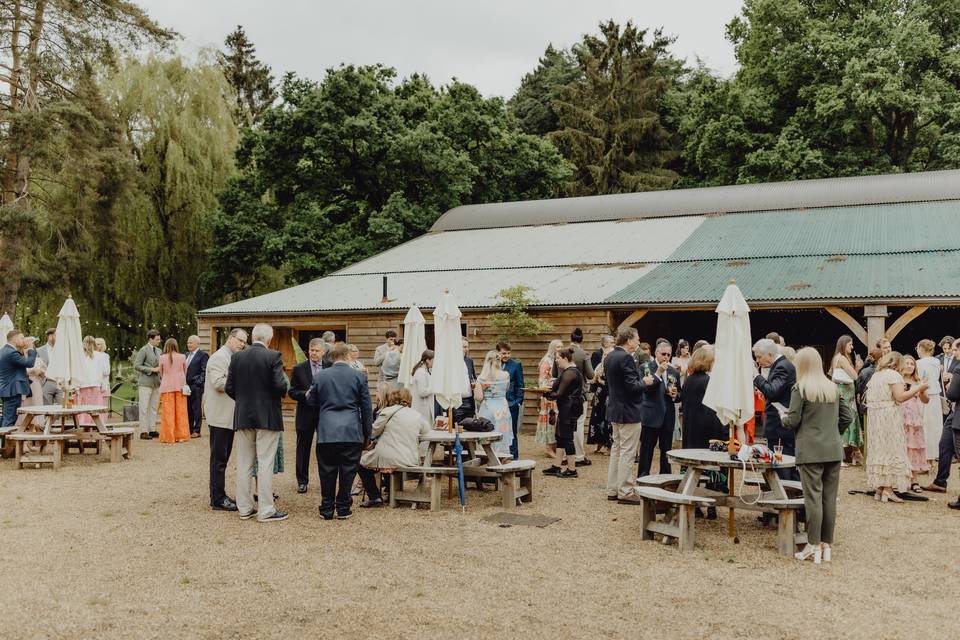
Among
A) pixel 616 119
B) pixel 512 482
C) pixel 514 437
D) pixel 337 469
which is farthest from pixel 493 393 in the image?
pixel 616 119

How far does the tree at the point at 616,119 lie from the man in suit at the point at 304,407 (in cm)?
2583

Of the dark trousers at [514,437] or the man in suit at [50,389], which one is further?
the man in suit at [50,389]

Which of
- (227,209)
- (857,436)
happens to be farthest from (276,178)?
(857,436)

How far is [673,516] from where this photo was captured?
21.6 ft

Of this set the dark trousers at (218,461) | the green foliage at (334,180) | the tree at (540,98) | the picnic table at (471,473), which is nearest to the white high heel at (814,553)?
the picnic table at (471,473)

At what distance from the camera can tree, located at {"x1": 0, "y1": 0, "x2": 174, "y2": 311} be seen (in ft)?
60.0

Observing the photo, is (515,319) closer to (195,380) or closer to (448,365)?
(195,380)

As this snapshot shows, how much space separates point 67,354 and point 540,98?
32.4 metres

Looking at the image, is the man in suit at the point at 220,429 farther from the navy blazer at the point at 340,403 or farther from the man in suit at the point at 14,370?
the man in suit at the point at 14,370

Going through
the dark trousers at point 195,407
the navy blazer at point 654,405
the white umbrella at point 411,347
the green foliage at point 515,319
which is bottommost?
the dark trousers at point 195,407

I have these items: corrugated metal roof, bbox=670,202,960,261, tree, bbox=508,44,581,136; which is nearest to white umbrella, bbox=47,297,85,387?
corrugated metal roof, bbox=670,202,960,261

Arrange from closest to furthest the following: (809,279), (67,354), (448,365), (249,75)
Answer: (448,365), (67,354), (809,279), (249,75)

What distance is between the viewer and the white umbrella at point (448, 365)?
8.15 metres

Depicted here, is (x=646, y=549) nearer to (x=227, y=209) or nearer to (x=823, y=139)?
(x=227, y=209)
